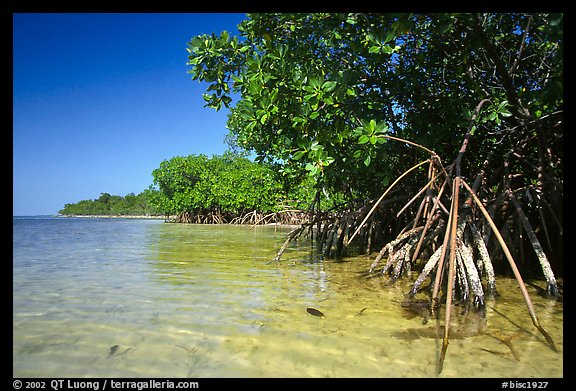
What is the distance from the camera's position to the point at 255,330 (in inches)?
92.0

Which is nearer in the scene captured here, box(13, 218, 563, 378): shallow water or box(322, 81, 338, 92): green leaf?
box(13, 218, 563, 378): shallow water

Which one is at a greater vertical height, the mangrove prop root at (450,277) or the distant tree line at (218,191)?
the distant tree line at (218,191)

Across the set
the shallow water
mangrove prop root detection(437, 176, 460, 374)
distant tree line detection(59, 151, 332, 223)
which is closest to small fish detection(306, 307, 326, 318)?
the shallow water

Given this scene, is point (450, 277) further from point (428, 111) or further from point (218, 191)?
point (218, 191)

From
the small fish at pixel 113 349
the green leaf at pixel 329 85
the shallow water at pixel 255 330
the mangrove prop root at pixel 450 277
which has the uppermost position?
the green leaf at pixel 329 85

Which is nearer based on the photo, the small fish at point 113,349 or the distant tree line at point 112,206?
the small fish at point 113,349

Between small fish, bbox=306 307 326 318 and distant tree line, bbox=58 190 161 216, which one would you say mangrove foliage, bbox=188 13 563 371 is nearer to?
small fish, bbox=306 307 326 318

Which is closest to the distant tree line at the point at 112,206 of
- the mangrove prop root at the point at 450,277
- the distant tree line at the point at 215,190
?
the distant tree line at the point at 215,190

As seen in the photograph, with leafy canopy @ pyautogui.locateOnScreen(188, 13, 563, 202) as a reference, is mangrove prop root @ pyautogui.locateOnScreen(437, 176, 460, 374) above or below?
below

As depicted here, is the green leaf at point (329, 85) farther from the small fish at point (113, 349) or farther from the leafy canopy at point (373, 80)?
the small fish at point (113, 349)

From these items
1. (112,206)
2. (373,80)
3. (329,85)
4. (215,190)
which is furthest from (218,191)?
(112,206)

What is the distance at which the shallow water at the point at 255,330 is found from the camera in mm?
1833

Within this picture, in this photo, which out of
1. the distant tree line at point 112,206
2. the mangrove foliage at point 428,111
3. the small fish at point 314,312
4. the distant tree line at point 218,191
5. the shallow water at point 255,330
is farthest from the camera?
the distant tree line at point 112,206

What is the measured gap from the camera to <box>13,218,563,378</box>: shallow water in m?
1.83
